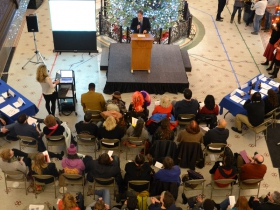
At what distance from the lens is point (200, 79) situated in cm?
1080

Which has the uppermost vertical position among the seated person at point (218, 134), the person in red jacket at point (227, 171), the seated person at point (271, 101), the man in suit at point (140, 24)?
the man in suit at point (140, 24)

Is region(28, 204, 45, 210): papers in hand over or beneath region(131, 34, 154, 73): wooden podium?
beneath

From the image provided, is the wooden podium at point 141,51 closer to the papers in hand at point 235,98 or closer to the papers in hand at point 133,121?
the papers in hand at point 235,98

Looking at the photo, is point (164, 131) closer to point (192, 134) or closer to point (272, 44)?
point (192, 134)

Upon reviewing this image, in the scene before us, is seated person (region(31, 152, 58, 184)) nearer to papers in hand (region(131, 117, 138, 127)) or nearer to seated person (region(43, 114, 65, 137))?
seated person (region(43, 114, 65, 137))

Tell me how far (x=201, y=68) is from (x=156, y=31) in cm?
202

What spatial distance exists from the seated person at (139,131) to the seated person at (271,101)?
2955 millimetres

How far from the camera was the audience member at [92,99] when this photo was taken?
317 inches

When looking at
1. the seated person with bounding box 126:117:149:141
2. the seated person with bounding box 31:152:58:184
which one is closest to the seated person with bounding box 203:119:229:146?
the seated person with bounding box 126:117:149:141

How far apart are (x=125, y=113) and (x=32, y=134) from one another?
6.54 feet

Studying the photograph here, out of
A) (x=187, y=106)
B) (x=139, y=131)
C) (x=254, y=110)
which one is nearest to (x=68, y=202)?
(x=139, y=131)

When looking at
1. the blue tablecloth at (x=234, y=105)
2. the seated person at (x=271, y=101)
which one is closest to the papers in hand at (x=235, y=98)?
the blue tablecloth at (x=234, y=105)

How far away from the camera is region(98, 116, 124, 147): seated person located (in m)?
7.11

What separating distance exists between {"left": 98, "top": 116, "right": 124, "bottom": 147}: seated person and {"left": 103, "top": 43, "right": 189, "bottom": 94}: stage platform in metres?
2.71
